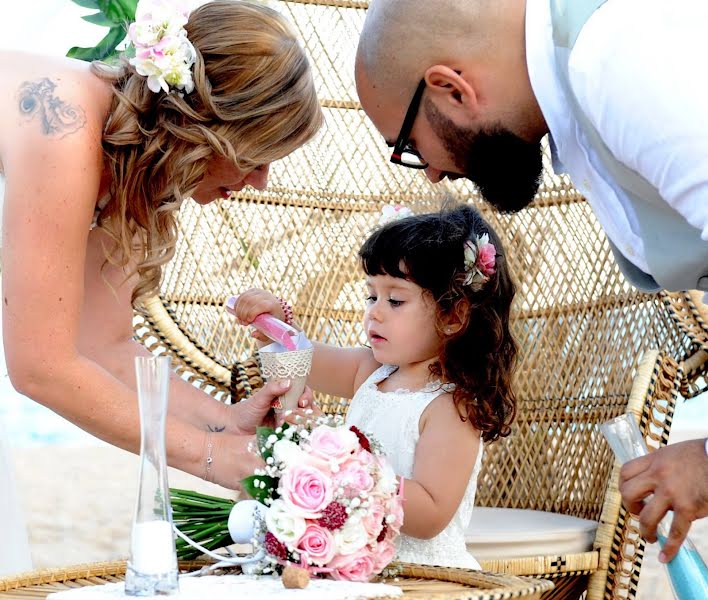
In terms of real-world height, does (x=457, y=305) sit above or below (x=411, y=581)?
below

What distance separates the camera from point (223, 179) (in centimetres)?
169

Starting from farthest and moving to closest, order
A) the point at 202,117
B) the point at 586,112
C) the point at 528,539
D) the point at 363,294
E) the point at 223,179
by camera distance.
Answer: the point at 363,294 < the point at 528,539 < the point at 223,179 < the point at 202,117 < the point at 586,112

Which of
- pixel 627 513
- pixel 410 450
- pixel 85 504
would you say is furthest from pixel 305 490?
pixel 85 504

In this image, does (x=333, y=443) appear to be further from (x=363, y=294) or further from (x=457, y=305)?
(x=363, y=294)

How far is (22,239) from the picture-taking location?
4.65 feet

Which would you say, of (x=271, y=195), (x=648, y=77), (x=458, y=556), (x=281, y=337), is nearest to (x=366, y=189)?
(x=271, y=195)

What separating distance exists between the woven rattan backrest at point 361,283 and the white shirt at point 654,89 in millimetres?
1164

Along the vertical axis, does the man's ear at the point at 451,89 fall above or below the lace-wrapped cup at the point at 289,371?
above

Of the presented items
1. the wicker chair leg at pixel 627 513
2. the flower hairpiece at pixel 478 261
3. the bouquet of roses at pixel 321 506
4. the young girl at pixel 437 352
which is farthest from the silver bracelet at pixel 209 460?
the wicker chair leg at pixel 627 513

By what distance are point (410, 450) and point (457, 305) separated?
0.29 metres

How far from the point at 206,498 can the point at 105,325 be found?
567 millimetres

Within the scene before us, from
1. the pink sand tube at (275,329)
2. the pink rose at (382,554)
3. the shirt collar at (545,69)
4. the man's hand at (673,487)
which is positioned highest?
the shirt collar at (545,69)

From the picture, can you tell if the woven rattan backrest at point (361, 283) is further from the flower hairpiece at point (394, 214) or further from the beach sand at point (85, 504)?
the beach sand at point (85, 504)

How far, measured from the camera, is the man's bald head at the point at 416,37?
1358 mm
